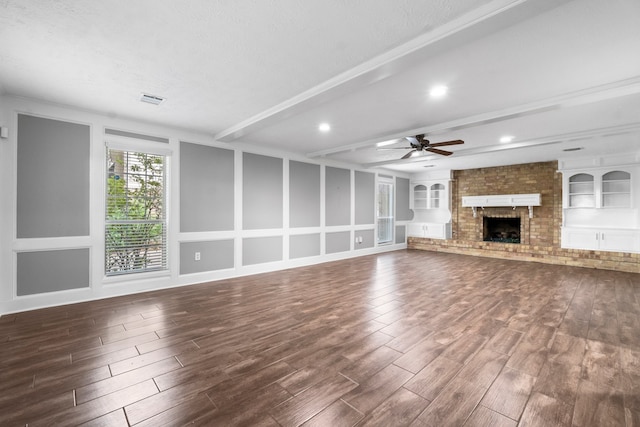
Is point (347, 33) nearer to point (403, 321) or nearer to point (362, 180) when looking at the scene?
point (403, 321)

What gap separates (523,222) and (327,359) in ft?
24.3

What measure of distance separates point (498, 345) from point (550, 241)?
6134 millimetres

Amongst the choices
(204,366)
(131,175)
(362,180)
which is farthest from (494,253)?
(131,175)

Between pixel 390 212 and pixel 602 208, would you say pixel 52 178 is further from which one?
pixel 602 208

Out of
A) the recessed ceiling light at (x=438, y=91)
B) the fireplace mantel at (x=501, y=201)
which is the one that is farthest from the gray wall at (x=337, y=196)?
the recessed ceiling light at (x=438, y=91)

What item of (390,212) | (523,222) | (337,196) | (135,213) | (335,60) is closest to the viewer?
(335,60)

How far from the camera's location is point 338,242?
708 centimetres

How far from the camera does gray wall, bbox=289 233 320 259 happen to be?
19.9 ft

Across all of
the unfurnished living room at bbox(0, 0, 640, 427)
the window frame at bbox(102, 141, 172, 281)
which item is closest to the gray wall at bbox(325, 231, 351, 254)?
the unfurnished living room at bbox(0, 0, 640, 427)

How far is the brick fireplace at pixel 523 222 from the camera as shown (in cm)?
629

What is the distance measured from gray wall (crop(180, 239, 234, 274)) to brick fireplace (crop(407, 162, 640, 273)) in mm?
6110

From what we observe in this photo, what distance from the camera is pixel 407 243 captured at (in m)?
9.20

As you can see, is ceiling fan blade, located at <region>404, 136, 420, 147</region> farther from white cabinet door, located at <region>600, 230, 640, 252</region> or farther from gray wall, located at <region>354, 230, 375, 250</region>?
white cabinet door, located at <region>600, 230, 640, 252</region>

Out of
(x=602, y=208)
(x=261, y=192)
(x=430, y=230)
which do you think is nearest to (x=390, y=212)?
(x=430, y=230)
